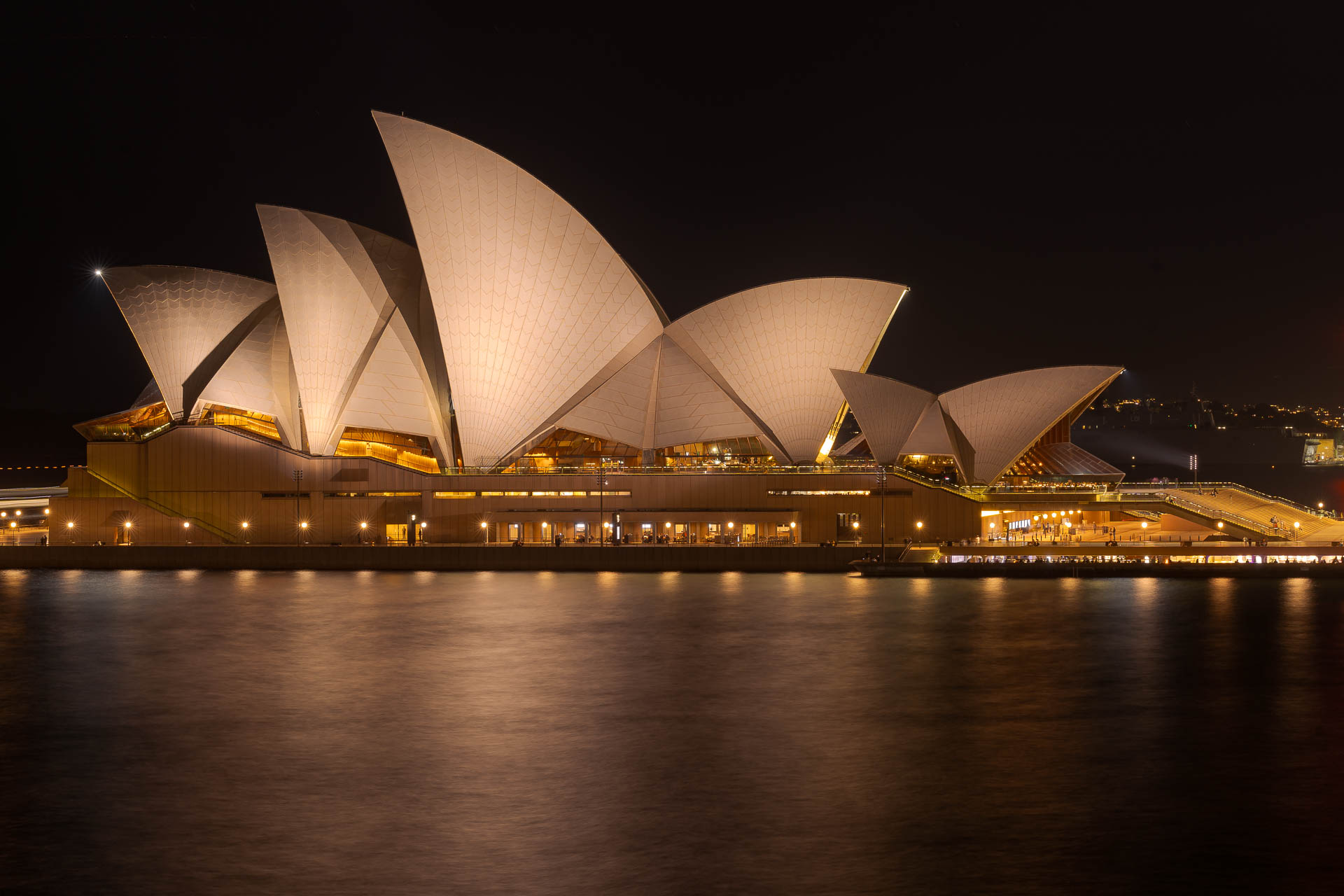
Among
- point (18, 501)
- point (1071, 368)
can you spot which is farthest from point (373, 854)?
point (18, 501)

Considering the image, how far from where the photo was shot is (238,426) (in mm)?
50750

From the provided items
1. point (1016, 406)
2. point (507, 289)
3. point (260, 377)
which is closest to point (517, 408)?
point (507, 289)

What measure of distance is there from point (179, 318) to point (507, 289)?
15.1 metres

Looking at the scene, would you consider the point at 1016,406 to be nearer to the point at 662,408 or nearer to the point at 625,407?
the point at 662,408

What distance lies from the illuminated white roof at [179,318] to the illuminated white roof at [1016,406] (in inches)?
1231

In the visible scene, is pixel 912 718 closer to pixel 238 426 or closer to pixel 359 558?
pixel 359 558

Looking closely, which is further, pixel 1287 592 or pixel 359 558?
pixel 359 558

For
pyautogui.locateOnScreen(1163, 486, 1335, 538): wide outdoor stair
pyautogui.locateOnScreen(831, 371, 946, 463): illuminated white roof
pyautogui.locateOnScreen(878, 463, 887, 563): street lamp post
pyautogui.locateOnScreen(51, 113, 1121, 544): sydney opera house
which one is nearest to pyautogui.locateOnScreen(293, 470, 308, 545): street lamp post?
pyautogui.locateOnScreen(51, 113, 1121, 544): sydney opera house

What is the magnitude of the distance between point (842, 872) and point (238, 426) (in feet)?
137

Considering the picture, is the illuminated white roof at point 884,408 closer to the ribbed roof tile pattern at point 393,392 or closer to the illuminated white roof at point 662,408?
the illuminated white roof at point 662,408

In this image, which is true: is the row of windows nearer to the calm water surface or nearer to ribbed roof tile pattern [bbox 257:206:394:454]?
ribbed roof tile pattern [bbox 257:206:394:454]

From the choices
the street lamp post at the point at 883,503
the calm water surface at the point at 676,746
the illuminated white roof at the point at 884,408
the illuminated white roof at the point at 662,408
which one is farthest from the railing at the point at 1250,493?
the illuminated white roof at the point at 662,408

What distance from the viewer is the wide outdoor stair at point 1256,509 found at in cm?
4844

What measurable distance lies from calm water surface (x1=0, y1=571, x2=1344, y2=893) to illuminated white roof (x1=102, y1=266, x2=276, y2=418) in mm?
16616
